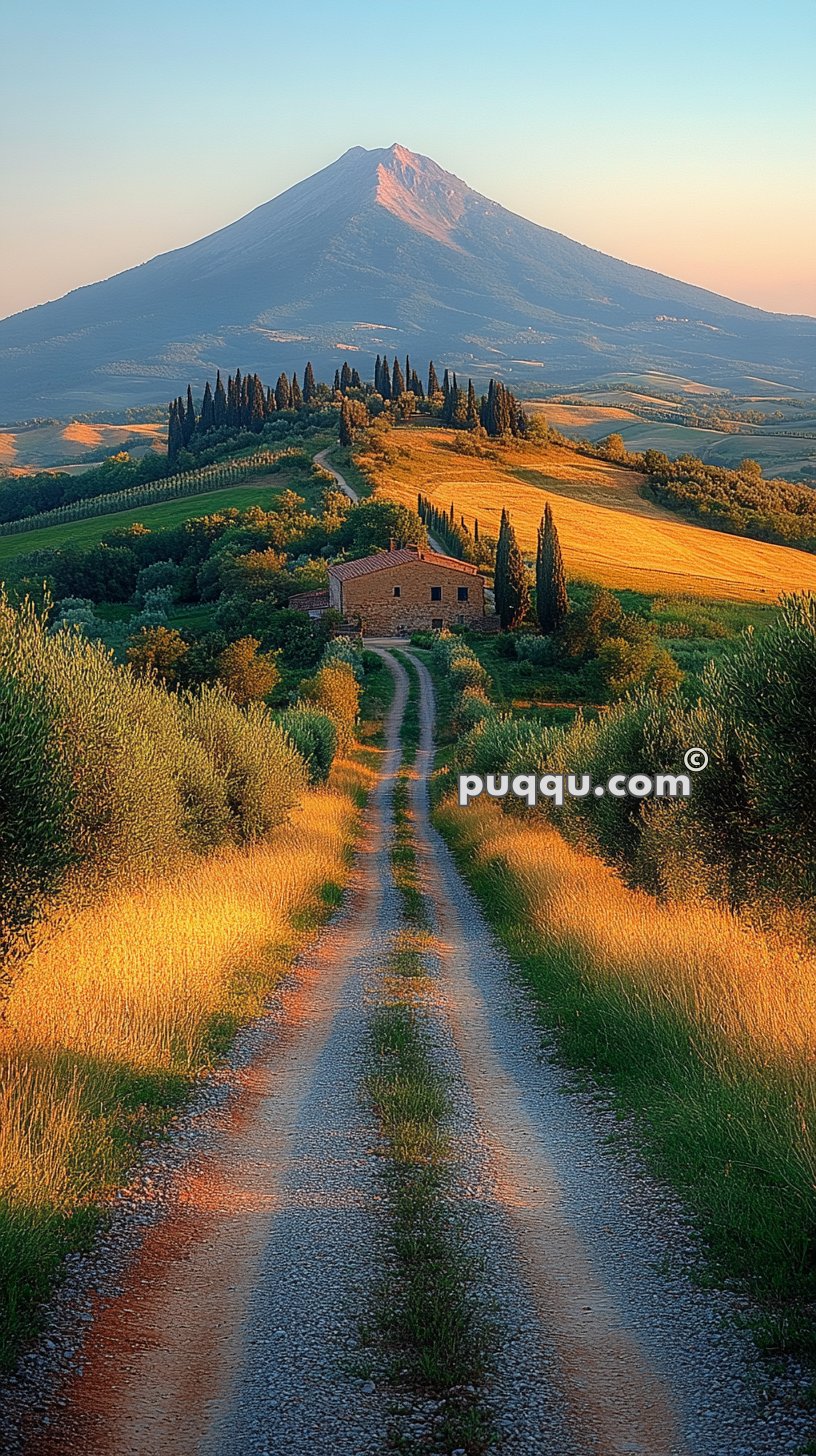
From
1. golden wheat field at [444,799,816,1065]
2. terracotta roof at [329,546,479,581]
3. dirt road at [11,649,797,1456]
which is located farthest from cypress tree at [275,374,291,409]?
dirt road at [11,649,797,1456]

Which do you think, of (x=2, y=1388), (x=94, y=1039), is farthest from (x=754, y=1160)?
(x=94, y=1039)

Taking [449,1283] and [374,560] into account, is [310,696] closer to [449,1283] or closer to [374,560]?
[374,560]

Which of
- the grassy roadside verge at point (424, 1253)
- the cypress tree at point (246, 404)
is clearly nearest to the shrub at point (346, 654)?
the grassy roadside verge at point (424, 1253)

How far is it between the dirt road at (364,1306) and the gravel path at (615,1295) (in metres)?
0.02

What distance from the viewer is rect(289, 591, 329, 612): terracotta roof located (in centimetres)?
9075

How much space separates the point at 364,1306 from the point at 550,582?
240 feet

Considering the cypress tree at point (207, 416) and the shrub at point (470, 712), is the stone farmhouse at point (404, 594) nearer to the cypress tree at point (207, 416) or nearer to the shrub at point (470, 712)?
the shrub at point (470, 712)

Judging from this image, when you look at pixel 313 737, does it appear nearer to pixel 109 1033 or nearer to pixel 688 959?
pixel 688 959

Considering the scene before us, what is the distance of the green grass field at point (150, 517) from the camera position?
11481cm

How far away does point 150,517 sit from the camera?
12125 cm

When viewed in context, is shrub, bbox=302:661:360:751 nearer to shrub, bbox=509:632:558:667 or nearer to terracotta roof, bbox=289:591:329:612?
shrub, bbox=509:632:558:667

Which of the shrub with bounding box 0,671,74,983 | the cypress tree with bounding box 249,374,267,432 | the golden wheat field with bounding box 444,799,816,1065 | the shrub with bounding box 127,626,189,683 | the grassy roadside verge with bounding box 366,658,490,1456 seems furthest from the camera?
the cypress tree with bounding box 249,374,267,432

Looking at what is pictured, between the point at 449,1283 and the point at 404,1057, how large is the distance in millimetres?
5908

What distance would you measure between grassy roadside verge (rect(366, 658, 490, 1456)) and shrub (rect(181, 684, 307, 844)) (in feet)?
46.2
